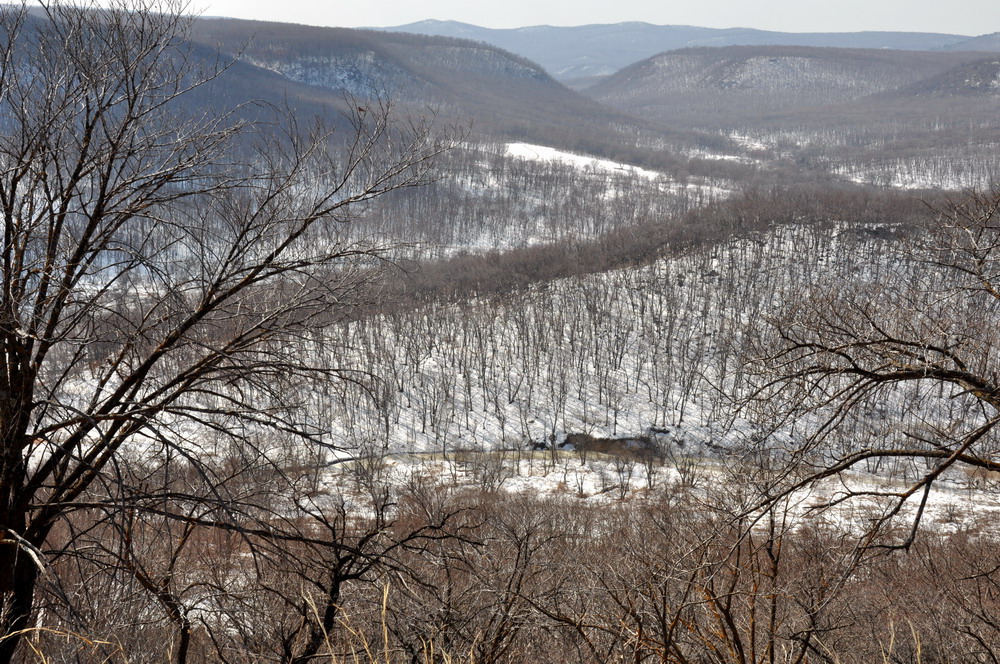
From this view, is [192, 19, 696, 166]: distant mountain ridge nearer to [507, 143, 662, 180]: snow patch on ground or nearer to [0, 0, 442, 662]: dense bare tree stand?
[507, 143, 662, 180]: snow patch on ground

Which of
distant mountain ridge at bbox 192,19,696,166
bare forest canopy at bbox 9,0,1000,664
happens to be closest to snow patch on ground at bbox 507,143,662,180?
bare forest canopy at bbox 9,0,1000,664

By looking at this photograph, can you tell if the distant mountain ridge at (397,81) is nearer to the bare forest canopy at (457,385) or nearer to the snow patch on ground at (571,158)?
the snow patch on ground at (571,158)

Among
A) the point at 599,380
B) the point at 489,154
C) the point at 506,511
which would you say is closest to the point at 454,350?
the point at 599,380

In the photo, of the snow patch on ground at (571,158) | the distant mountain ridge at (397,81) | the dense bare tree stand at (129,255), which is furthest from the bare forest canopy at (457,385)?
the distant mountain ridge at (397,81)

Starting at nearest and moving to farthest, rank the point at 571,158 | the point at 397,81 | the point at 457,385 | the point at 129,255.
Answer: the point at 129,255
the point at 457,385
the point at 571,158
the point at 397,81

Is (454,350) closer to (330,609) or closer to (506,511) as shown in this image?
(506,511)

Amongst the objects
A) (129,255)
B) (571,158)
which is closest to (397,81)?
(571,158)

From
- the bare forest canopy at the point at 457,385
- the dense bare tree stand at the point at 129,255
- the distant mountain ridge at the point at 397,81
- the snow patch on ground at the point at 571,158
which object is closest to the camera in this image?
the dense bare tree stand at the point at 129,255

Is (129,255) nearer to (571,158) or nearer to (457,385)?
(457,385)
